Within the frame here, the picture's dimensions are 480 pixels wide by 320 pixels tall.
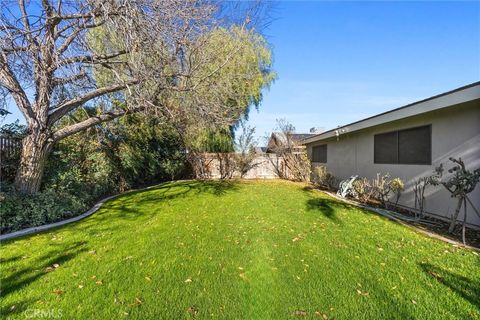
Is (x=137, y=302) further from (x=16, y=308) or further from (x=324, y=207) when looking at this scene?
(x=324, y=207)

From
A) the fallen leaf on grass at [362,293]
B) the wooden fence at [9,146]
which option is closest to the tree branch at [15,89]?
the wooden fence at [9,146]

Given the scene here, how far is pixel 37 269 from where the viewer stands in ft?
11.3

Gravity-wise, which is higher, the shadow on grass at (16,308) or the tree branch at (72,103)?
the tree branch at (72,103)

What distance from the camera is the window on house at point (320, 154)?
14.7m

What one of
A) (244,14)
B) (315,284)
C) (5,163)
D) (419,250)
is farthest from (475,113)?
(5,163)

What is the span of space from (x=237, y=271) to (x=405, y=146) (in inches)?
266

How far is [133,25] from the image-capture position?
5203mm

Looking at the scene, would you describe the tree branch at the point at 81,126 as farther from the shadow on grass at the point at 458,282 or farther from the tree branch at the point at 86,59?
the shadow on grass at the point at 458,282

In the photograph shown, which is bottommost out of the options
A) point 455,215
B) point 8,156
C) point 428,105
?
point 455,215

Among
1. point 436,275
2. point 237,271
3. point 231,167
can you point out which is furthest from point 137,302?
point 231,167

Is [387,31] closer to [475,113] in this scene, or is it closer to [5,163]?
[475,113]

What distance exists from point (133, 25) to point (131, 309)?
4.90 metres

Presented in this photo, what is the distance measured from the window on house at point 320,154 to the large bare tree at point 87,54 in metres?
8.83

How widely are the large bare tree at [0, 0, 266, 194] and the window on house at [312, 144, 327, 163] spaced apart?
8834mm
